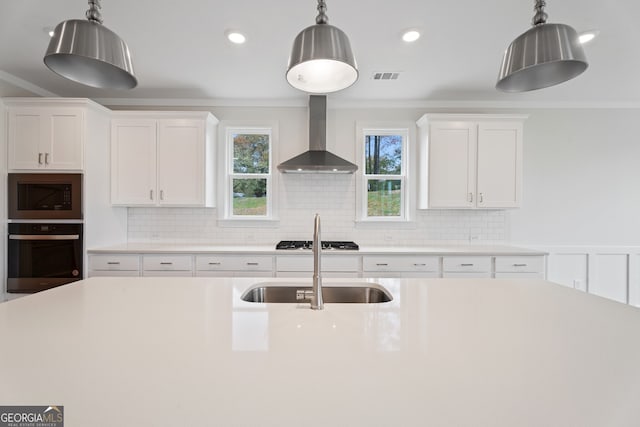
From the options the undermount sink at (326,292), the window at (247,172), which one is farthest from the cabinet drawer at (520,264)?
the window at (247,172)

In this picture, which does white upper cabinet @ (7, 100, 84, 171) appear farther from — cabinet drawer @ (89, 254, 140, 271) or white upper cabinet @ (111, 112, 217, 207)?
cabinet drawer @ (89, 254, 140, 271)

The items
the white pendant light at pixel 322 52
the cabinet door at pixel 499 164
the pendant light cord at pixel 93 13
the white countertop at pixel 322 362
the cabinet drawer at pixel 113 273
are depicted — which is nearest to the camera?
the white countertop at pixel 322 362

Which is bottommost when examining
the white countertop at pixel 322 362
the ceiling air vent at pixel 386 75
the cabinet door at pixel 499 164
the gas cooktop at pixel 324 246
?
the gas cooktop at pixel 324 246

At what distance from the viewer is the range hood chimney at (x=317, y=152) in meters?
3.10

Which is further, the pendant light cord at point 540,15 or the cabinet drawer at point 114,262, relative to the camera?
the cabinet drawer at point 114,262

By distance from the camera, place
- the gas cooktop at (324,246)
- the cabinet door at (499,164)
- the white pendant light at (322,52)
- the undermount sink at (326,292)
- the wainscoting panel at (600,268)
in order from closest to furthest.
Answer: the white pendant light at (322,52) → the undermount sink at (326,292) → the gas cooktop at (324,246) → the cabinet door at (499,164) → the wainscoting panel at (600,268)

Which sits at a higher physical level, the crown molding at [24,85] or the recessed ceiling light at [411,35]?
the recessed ceiling light at [411,35]

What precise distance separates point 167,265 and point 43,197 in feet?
4.50

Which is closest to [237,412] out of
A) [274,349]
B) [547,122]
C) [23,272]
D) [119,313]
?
[274,349]

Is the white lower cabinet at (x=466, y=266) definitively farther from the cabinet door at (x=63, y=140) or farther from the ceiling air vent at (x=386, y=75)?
the cabinet door at (x=63, y=140)

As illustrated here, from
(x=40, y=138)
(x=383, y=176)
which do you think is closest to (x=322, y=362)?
(x=383, y=176)

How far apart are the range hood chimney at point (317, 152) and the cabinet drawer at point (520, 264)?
186 cm

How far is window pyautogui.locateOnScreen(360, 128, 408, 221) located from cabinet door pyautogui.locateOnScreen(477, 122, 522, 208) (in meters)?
0.88

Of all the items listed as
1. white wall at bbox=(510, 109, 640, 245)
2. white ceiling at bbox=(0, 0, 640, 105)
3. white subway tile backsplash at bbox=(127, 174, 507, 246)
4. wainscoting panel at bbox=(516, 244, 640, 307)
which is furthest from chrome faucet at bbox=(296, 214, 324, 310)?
wainscoting panel at bbox=(516, 244, 640, 307)
